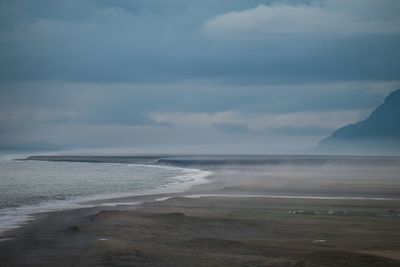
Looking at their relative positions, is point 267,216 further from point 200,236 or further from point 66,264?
point 66,264

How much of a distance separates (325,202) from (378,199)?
220 inches

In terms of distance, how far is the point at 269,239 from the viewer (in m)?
30.7

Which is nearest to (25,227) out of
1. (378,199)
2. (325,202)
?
(325,202)

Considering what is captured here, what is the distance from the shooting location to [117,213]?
4000 cm

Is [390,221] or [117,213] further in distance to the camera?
[117,213]

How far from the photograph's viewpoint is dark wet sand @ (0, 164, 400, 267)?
2527cm

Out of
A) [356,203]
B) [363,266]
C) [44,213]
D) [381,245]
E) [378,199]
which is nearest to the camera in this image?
[363,266]

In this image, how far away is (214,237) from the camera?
31.5 meters

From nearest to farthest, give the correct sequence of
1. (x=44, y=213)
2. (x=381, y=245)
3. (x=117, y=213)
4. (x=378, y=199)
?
1. (x=381, y=245)
2. (x=117, y=213)
3. (x=44, y=213)
4. (x=378, y=199)

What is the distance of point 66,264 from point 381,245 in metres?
13.7

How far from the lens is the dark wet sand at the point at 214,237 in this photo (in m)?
25.3

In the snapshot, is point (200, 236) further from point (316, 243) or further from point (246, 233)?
point (316, 243)

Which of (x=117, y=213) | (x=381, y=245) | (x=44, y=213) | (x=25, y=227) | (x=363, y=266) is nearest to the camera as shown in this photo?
(x=363, y=266)

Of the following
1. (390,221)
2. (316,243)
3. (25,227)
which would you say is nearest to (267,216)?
(390,221)
